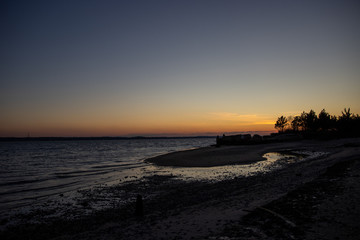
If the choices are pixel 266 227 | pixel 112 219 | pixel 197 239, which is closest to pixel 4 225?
pixel 112 219

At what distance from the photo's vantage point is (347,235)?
5.68 m

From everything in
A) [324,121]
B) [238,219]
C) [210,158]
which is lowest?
[210,158]

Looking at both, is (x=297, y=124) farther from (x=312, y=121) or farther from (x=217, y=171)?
(x=217, y=171)

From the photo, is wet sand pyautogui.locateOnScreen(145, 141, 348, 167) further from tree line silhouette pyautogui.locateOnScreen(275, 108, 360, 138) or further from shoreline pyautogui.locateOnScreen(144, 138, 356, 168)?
tree line silhouette pyautogui.locateOnScreen(275, 108, 360, 138)

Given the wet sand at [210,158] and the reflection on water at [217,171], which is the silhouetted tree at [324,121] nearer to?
the wet sand at [210,158]

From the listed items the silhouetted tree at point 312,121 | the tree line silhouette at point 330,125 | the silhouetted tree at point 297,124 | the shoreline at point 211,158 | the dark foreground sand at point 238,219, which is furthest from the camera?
the silhouetted tree at point 297,124

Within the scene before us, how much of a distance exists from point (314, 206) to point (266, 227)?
9.15 ft

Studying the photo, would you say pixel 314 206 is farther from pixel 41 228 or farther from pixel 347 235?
pixel 41 228

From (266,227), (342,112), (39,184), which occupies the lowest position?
(39,184)

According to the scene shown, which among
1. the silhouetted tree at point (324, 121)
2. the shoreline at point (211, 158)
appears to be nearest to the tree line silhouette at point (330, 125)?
the silhouetted tree at point (324, 121)

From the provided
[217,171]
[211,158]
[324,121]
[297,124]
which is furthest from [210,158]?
[297,124]

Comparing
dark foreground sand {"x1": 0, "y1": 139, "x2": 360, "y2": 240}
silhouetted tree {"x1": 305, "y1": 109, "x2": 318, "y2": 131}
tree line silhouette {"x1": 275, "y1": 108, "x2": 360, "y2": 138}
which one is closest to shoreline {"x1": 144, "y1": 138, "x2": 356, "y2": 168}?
dark foreground sand {"x1": 0, "y1": 139, "x2": 360, "y2": 240}

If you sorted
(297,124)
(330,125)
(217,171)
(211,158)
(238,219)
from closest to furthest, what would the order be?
(238,219) < (217,171) < (211,158) < (330,125) < (297,124)

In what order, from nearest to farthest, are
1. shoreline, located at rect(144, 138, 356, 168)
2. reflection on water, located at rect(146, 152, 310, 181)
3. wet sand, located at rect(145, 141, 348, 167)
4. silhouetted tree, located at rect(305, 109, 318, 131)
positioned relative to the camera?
reflection on water, located at rect(146, 152, 310, 181), shoreline, located at rect(144, 138, 356, 168), wet sand, located at rect(145, 141, 348, 167), silhouetted tree, located at rect(305, 109, 318, 131)
